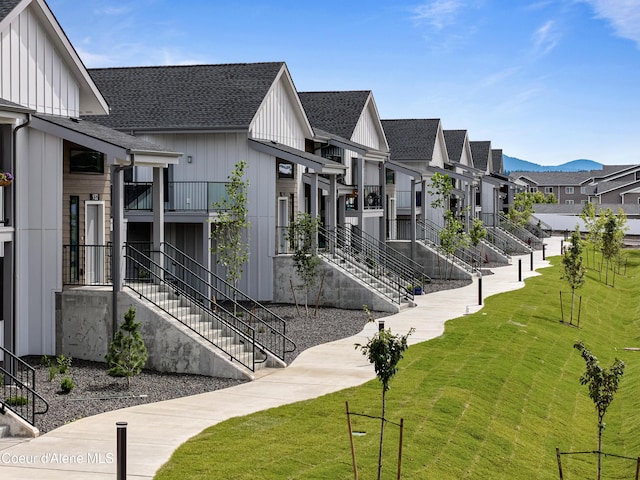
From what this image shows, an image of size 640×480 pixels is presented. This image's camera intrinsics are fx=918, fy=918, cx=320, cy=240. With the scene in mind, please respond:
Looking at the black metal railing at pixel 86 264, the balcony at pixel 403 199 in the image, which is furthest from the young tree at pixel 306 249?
the balcony at pixel 403 199

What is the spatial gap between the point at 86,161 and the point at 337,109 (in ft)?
84.7

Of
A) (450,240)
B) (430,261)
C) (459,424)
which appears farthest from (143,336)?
(430,261)

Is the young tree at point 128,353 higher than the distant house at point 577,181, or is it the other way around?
the distant house at point 577,181

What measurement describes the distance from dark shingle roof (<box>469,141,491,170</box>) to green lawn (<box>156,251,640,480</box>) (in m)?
54.7

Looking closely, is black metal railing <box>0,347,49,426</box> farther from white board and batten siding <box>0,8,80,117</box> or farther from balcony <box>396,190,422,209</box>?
balcony <box>396,190,422,209</box>

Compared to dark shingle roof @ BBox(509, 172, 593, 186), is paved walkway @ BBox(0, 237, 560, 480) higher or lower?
lower

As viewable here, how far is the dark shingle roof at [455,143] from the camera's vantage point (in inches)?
2827

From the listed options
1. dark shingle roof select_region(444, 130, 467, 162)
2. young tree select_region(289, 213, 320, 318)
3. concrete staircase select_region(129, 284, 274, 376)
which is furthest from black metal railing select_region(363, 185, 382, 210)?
dark shingle roof select_region(444, 130, 467, 162)

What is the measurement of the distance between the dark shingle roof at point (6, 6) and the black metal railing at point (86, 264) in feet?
19.0

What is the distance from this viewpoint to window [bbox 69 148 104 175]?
78.4 ft

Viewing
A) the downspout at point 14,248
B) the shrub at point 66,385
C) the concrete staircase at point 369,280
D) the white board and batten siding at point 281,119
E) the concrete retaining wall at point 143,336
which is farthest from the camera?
the white board and batten siding at point 281,119

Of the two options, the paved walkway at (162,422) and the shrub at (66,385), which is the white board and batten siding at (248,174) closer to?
the paved walkway at (162,422)

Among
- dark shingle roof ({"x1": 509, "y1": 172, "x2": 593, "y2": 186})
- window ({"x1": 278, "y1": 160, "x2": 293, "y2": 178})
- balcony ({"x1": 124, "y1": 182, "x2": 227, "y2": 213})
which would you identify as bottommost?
balcony ({"x1": 124, "y1": 182, "x2": 227, "y2": 213})

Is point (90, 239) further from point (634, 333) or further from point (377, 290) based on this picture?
point (634, 333)
